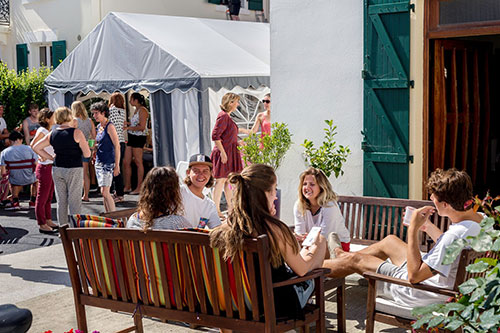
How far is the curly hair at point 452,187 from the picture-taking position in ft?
14.1

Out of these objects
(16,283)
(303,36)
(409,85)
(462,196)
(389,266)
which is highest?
(303,36)

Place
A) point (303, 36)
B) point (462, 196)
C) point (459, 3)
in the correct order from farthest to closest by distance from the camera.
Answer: point (303, 36) < point (459, 3) < point (462, 196)

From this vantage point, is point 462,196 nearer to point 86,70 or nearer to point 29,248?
point 29,248

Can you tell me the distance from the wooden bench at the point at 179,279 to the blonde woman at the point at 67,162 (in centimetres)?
380

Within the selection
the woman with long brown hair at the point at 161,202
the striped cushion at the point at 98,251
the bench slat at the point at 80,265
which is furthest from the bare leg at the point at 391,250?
the bench slat at the point at 80,265

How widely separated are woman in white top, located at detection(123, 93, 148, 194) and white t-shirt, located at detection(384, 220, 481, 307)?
858cm

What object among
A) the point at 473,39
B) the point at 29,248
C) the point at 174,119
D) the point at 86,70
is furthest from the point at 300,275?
the point at 86,70

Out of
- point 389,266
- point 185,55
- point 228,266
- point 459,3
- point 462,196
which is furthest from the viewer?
point 185,55

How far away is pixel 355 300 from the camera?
5793mm

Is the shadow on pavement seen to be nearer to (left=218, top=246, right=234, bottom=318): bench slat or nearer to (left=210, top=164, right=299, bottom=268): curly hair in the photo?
(left=218, top=246, right=234, bottom=318): bench slat

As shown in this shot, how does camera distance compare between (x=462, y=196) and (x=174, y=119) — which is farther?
(x=174, y=119)

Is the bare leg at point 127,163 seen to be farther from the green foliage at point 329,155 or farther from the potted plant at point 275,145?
the green foliage at point 329,155

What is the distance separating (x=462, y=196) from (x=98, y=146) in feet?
21.9

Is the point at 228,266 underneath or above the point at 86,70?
underneath
